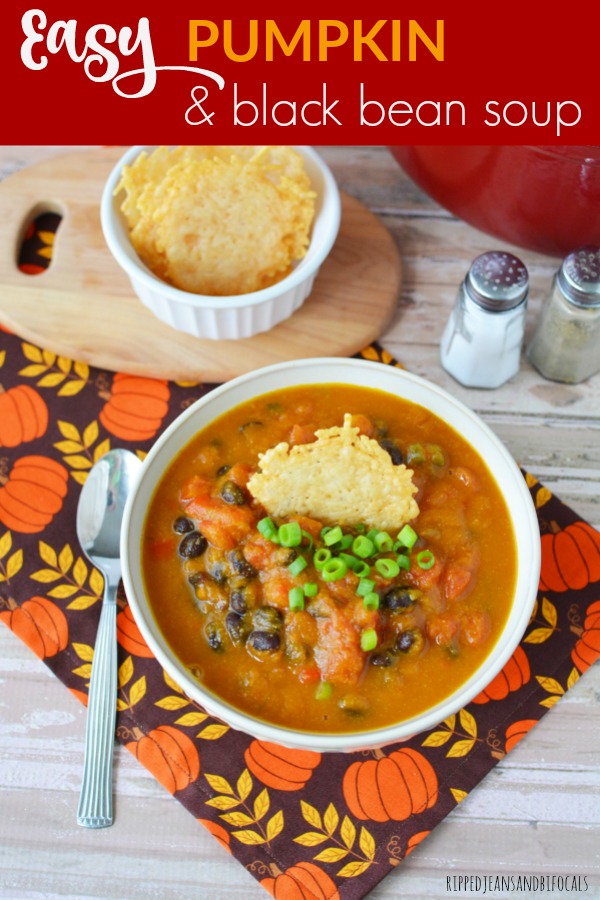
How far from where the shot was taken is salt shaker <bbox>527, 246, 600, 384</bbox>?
10.4 feet

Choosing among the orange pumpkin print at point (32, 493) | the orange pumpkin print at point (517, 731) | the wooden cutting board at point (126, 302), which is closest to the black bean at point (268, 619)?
the orange pumpkin print at point (517, 731)

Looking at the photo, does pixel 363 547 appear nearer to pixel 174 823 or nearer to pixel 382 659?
pixel 382 659

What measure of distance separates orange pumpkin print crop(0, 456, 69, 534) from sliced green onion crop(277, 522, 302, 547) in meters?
1.01

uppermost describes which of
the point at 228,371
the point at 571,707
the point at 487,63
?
the point at 487,63

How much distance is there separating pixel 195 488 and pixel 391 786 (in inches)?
44.5

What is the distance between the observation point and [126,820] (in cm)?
288

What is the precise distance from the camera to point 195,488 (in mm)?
2938

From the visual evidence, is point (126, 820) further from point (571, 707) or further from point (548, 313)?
point (548, 313)

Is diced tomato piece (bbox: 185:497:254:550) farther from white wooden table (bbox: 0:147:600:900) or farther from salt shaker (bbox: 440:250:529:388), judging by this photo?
salt shaker (bbox: 440:250:529:388)

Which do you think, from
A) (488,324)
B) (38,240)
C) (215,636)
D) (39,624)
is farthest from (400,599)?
A: (38,240)

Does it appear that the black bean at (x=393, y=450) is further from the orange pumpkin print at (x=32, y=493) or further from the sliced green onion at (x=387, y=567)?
the orange pumpkin print at (x=32, y=493)

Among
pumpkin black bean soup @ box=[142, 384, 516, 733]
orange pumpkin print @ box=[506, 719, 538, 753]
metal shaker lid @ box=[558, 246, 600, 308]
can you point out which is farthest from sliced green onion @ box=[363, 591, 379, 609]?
metal shaker lid @ box=[558, 246, 600, 308]

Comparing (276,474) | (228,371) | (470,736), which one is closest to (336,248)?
(228,371)

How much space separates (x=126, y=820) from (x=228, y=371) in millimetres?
1647
